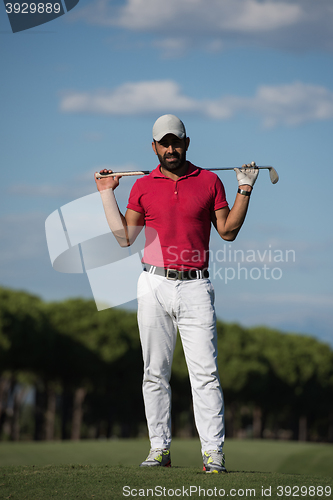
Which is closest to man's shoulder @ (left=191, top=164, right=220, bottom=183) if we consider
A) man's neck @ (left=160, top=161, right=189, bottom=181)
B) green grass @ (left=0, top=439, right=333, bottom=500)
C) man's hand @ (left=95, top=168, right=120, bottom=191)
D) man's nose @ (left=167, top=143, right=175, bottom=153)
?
man's neck @ (left=160, top=161, right=189, bottom=181)

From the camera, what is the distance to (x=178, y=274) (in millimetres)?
6016

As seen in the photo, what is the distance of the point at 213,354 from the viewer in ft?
19.4

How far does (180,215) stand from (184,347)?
1376 mm

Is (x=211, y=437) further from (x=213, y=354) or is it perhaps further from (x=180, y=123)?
(x=180, y=123)

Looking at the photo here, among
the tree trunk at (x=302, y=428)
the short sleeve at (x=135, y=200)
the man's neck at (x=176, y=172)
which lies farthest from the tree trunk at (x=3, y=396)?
the tree trunk at (x=302, y=428)

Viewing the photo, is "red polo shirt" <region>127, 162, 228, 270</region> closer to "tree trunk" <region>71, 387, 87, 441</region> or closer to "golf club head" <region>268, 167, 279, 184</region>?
"golf club head" <region>268, 167, 279, 184</region>

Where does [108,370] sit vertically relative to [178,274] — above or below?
below

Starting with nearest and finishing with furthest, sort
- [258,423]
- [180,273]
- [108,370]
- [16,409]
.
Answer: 1. [180,273]
2. [108,370]
3. [16,409]
4. [258,423]

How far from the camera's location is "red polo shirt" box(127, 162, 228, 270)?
6.05m

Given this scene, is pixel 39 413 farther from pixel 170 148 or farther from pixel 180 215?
pixel 170 148

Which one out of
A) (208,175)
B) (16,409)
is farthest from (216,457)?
(16,409)

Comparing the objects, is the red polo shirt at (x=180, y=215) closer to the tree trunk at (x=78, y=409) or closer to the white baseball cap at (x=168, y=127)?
the white baseball cap at (x=168, y=127)

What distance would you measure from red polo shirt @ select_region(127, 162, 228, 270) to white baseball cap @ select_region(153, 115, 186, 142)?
431 millimetres

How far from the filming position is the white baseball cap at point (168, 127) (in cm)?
605
